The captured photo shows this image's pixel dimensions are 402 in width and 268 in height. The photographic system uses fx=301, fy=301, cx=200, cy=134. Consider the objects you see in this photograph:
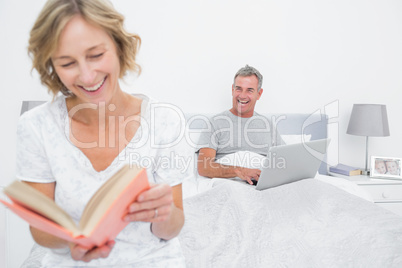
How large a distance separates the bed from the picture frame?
1305 mm

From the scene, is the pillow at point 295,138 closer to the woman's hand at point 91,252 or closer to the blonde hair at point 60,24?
the blonde hair at point 60,24

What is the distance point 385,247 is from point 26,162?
44.4 inches

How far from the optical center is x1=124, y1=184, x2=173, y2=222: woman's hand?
1.91 ft

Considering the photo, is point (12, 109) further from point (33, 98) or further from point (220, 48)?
point (220, 48)

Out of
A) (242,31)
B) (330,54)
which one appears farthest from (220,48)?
(330,54)

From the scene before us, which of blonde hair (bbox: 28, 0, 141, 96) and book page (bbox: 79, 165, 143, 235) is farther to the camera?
blonde hair (bbox: 28, 0, 141, 96)

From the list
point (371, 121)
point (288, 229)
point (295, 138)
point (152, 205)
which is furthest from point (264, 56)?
point (152, 205)


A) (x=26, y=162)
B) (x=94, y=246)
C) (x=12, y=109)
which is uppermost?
(x=12, y=109)

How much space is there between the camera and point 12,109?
203cm

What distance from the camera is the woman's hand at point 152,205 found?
22.9 inches

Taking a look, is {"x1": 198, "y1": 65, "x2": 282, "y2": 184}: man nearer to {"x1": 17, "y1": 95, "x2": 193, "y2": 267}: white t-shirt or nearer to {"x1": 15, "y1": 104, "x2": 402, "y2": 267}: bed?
{"x1": 15, "y1": 104, "x2": 402, "y2": 267}: bed

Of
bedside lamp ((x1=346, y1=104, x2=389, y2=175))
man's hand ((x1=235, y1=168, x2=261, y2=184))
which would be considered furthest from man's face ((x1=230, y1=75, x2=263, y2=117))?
bedside lamp ((x1=346, y1=104, x2=389, y2=175))

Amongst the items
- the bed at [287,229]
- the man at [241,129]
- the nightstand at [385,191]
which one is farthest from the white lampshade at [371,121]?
the bed at [287,229]

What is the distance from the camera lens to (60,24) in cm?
69
